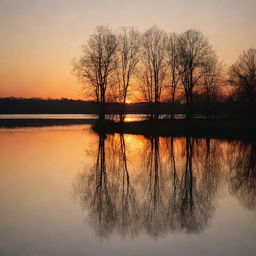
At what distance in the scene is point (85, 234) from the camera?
5875mm

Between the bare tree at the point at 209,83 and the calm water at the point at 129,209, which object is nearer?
the calm water at the point at 129,209

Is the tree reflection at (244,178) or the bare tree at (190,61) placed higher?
the bare tree at (190,61)

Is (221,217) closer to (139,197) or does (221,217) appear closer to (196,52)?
(139,197)

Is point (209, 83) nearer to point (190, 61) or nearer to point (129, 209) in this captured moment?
point (190, 61)

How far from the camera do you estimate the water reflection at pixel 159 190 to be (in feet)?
21.2

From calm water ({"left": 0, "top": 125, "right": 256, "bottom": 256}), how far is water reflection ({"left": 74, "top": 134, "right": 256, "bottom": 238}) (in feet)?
0.08

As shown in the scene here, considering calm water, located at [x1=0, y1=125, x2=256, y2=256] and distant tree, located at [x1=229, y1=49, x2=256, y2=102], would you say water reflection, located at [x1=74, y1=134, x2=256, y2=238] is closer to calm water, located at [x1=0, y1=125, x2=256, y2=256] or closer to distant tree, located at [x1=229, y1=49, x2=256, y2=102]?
calm water, located at [x1=0, y1=125, x2=256, y2=256]

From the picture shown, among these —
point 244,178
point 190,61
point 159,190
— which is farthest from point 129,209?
point 190,61

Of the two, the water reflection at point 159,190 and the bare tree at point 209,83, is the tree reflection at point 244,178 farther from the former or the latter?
the bare tree at point 209,83

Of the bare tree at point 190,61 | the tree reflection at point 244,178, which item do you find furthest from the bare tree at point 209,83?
the tree reflection at point 244,178

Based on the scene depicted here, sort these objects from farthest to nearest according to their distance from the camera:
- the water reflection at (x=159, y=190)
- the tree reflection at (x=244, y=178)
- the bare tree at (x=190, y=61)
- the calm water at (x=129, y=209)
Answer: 1. the bare tree at (x=190, y=61)
2. the tree reflection at (x=244, y=178)
3. the water reflection at (x=159, y=190)
4. the calm water at (x=129, y=209)

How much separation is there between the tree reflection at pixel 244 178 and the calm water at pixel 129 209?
0.10 ft

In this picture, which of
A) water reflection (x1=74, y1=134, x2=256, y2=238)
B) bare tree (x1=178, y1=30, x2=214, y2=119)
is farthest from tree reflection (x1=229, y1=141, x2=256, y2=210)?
bare tree (x1=178, y1=30, x2=214, y2=119)

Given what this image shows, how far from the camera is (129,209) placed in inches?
289
